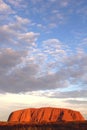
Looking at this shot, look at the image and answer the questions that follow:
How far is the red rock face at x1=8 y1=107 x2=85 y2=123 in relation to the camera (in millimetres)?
176200

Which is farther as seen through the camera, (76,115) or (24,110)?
(24,110)

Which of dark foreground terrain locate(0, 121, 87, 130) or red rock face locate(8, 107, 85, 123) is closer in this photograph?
dark foreground terrain locate(0, 121, 87, 130)

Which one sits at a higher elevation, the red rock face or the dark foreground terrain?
the red rock face

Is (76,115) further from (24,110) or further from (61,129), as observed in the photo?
(61,129)

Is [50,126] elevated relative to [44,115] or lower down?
lower down

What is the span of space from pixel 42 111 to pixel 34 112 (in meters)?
5.57

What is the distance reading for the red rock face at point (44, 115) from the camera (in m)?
176

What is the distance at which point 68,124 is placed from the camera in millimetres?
34156

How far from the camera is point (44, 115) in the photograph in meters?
182

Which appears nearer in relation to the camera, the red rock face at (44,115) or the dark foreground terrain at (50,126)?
the dark foreground terrain at (50,126)

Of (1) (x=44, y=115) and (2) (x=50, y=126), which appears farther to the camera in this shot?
(1) (x=44, y=115)

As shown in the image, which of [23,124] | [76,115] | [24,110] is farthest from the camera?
[24,110]

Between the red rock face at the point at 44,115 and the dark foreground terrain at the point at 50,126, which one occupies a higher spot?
the red rock face at the point at 44,115

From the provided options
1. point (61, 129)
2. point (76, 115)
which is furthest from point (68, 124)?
point (76, 115)
